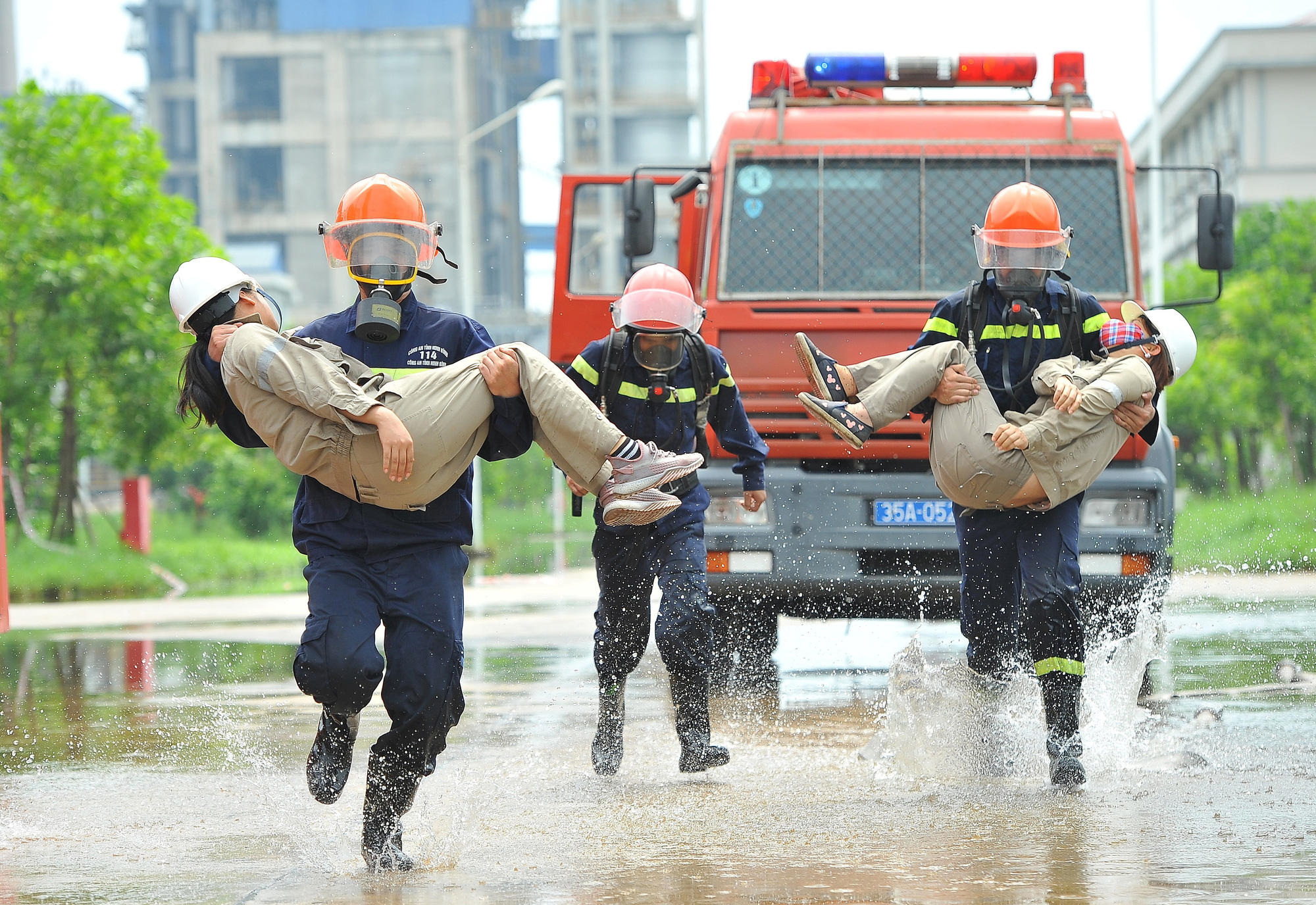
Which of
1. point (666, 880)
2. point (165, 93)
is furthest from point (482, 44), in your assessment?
point (666, 880)

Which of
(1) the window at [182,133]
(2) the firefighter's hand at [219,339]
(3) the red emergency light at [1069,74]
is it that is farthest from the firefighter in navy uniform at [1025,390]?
(1) the window at [182,133]

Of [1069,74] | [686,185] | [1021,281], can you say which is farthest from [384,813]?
[1069,74]

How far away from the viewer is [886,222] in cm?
852

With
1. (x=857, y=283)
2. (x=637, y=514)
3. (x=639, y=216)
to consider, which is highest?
(x=639, y=216)

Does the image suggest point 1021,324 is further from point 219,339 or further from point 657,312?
point 219,339

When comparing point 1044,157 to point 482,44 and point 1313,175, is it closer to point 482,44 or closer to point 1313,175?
point 1313,175

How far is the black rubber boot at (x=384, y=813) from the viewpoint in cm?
458

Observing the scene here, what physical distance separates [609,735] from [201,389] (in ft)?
7.66

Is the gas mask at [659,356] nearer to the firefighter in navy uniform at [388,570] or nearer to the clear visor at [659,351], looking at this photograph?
the clear visor at [659,351]

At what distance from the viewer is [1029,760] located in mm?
6215

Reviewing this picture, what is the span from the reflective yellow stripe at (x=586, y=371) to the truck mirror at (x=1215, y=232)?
3.91 metres

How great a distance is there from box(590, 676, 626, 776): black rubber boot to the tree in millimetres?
15093

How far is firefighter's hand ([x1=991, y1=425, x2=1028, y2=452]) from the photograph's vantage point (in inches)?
225

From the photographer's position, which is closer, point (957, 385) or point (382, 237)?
point (382, 237)
